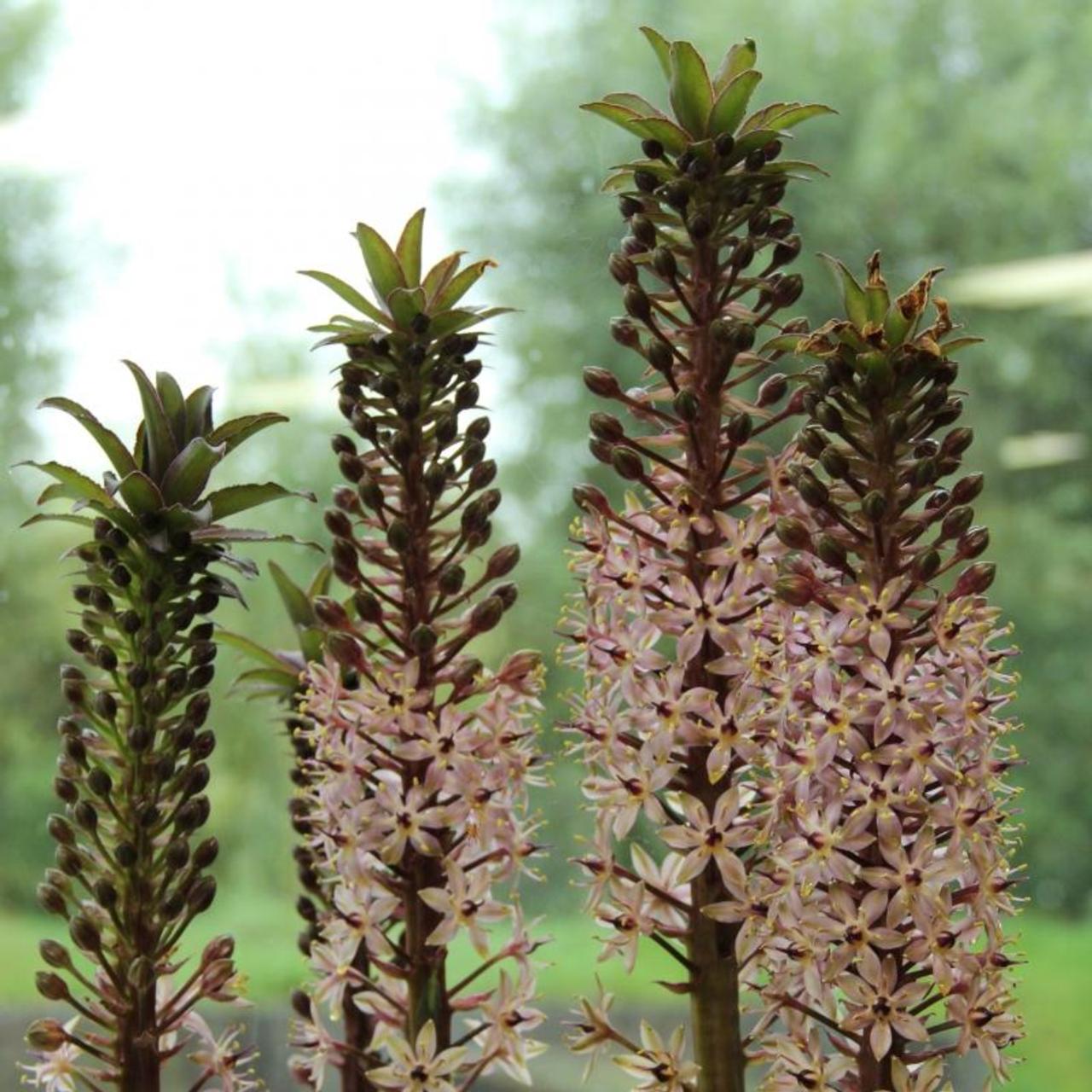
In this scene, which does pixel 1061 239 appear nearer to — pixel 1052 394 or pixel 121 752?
pixel 1052 394

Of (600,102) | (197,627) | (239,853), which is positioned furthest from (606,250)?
(197,627)

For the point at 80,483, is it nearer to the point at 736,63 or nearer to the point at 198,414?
the point at 198,414

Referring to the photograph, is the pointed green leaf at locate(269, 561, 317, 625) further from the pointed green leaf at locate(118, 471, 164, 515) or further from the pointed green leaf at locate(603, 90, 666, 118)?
the pointed green leaf at locate(603, 90, 666, 118)

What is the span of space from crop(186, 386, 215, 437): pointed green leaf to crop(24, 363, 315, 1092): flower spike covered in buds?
0.02 metres

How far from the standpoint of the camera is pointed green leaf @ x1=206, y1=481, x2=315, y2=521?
44.8 inches

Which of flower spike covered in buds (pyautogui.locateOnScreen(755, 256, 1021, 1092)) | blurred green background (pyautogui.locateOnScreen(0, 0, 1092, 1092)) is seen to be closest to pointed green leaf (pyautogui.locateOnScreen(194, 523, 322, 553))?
flower spike covered in buds (pyautogui.locateOnScreen(755, 256, 1021, 1092))

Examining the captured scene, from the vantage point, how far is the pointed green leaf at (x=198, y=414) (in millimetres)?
1157

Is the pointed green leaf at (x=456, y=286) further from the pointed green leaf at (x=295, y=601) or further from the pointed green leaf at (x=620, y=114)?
the pointed green leaf at (x=295, y=601)

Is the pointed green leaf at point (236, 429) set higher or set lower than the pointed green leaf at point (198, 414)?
lower

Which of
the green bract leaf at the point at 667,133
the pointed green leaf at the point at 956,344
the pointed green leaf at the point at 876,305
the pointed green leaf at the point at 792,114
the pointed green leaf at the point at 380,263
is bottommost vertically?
the pointed green leaf at the point at 956,344

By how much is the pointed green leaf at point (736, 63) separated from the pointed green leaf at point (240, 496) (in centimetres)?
43

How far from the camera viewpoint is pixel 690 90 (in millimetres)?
1115

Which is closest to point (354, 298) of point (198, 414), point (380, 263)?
point (380, 263)

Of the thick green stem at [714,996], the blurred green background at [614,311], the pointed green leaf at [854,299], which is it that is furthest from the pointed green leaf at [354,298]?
the blurred green background at [614,311]
